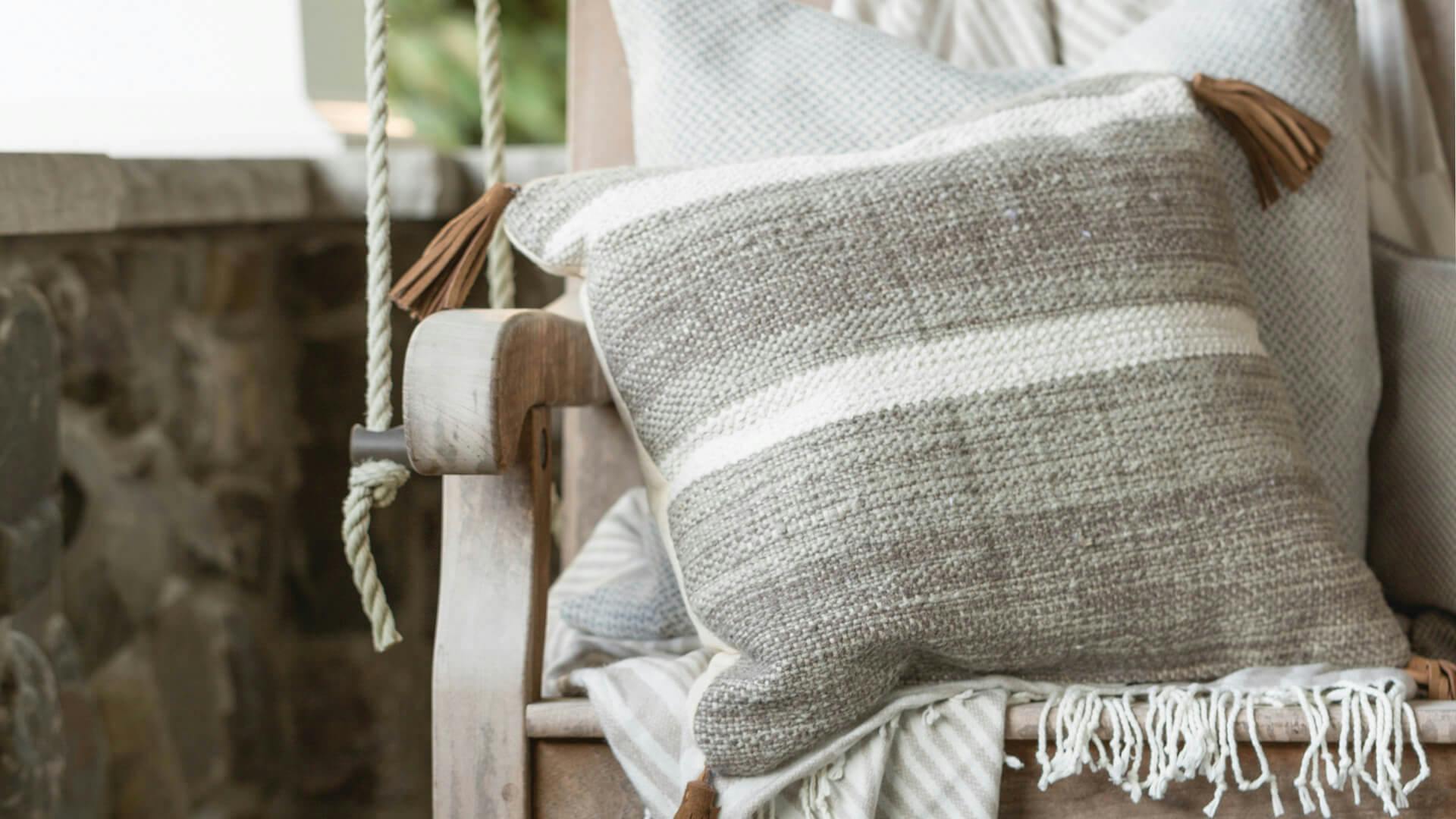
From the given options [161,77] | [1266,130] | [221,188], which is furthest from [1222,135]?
[161,77]

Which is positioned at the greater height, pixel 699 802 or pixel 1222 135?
pixel 1222 135

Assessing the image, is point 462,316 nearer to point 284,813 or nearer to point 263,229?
point 263,229

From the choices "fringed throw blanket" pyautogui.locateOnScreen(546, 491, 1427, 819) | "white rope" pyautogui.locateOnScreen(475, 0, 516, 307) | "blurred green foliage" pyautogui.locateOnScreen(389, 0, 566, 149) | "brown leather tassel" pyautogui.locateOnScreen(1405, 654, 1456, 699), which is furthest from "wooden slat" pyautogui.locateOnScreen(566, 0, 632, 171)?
"blurred green foliage" pyautogui.locateOnScreen(389, 0, 566, 149)

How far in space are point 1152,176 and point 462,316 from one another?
36 centimetres

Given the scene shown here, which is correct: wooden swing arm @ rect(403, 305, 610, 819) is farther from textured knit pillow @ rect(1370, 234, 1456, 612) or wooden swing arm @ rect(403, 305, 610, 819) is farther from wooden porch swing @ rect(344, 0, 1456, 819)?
textured knit pillow @ rect(1370, 234, 1456, 612)

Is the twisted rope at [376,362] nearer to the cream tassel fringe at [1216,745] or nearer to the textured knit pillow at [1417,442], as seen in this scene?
the cream tassel fringe at [1216,745]

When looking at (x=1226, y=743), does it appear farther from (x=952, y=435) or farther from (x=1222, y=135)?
(x=1222, y=135)

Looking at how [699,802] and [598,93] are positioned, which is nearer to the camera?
[699,802]

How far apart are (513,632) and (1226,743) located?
1.10 feet

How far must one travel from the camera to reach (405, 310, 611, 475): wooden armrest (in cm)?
56

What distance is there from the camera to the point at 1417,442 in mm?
800

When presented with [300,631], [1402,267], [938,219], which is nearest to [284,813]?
[300,631]

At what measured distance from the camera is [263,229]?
1296mm

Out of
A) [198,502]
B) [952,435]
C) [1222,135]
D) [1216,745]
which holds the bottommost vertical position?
[198,502]
